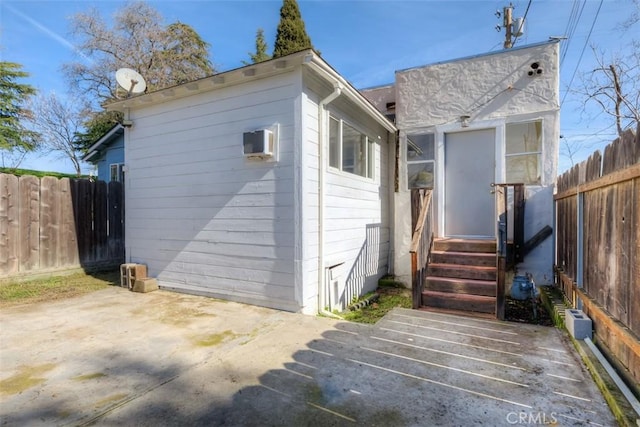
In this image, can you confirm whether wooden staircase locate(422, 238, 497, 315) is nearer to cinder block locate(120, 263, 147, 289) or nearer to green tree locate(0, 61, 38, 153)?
cinder block locate(120, 263, 147, 289)

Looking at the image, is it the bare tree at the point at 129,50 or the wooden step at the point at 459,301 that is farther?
the bare tree at the point at 129,50

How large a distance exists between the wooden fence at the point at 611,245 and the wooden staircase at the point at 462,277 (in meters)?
0.98

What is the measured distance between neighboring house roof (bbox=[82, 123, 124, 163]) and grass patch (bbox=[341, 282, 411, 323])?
10048 millimetres

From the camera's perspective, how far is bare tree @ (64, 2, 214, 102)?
15773 mm

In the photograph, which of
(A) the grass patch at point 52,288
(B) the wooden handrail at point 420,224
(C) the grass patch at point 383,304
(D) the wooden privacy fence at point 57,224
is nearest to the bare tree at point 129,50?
(D) the wooden privacy fence at point 57,224

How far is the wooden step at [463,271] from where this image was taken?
4.82 metres

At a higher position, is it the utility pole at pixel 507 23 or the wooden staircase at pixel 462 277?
the utility pole at pixel 507 23

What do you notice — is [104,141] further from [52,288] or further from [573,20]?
[573,20]

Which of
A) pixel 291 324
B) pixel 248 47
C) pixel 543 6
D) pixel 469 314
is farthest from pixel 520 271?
pixel 248 47

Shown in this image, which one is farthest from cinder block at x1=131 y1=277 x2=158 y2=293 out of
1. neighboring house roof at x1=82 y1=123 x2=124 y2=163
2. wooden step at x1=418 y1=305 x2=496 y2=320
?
neighboring house roof at x1=82 y1=123 x2=124 y2=163

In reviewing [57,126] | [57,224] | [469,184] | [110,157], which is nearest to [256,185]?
[469,184]

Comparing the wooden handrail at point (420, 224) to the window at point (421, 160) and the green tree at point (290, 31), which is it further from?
the green tree at point (290, 31)

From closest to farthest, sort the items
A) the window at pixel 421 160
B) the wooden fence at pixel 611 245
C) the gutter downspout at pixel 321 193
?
1. the wooden fence at pixel 611 245
2. the gutter downspout at pixel 321 193
3. the window at pixel 421 160

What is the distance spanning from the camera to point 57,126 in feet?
72.7
